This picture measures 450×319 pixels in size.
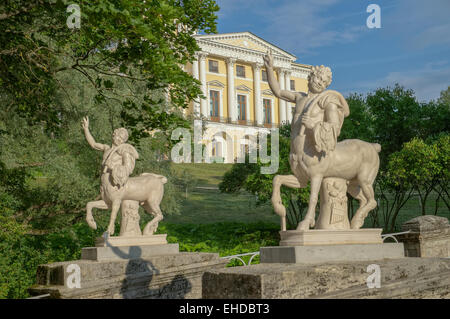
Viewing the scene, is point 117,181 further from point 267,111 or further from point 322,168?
point 267,111

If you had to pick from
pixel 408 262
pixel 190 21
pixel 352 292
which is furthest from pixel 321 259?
pixel 190 21

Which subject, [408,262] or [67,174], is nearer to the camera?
[408,262]

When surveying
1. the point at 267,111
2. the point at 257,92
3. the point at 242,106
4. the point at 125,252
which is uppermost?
the point at 257,92

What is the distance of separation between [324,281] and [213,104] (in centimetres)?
5656

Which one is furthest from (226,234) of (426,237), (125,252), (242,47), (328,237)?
(242,47)

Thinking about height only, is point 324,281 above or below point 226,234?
above

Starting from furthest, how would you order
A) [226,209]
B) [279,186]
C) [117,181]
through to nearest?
[226,209], [117,181], [279,186]

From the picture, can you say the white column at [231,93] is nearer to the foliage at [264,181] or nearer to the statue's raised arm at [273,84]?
the foliage at [264,181]

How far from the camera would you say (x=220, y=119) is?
195 ft

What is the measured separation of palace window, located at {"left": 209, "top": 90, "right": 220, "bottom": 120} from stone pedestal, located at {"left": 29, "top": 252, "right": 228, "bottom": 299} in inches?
2007

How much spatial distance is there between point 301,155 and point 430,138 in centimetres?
2024

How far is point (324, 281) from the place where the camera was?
14.1ft
